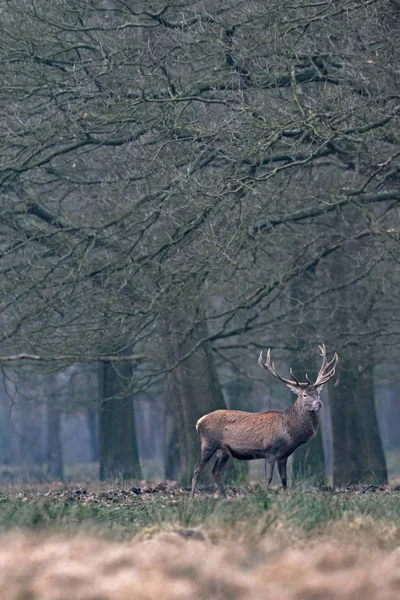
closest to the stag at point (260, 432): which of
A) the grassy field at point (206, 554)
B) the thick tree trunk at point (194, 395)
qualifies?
the grassy field at point (206, 554)

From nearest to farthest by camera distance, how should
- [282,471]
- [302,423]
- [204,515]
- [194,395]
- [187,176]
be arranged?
[204,515] < [282,471] < [302,423] < [187,176] < [194,395]

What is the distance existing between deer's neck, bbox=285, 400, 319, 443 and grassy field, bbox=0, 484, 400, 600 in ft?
13.0

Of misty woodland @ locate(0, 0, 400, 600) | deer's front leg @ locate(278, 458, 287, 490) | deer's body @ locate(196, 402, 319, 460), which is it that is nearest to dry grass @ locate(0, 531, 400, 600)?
misty woodland @ locate(0, 0, 400, 600)

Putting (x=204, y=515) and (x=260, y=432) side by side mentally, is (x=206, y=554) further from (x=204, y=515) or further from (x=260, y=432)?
(x=260, y=432)

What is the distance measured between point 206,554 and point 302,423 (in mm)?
6601

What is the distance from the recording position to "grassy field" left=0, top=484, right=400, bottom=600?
250 inches

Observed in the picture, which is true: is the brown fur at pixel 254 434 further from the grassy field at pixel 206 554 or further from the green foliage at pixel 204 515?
the grassy field at pixel 206 554

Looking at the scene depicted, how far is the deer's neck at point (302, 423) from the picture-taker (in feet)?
43.6

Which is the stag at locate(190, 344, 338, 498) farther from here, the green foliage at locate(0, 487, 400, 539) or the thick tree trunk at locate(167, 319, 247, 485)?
the thick tree trunk at locate(167, 319, 247, 485)

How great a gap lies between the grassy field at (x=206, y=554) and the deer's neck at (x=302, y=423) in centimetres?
395

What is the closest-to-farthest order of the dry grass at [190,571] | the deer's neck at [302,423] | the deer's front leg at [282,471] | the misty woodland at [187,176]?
the dry grass at [190,571] → the deer's front leg at [282,471] → the misty woodland at [187,176] → the deer's neck at [302,423]

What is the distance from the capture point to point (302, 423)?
13.3 meters

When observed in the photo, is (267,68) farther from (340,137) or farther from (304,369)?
(304,369)

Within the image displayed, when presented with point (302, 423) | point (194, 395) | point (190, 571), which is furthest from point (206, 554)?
point (194, 395)
